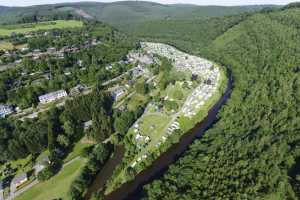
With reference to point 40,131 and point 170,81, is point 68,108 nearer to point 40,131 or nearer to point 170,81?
point 40,131

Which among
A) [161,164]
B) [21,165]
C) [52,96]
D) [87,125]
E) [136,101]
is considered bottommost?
[21,165]

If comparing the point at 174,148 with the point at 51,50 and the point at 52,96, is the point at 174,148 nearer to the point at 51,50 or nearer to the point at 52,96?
the point at 52,96

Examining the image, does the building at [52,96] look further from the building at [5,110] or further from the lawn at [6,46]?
the lawn at [6,46]

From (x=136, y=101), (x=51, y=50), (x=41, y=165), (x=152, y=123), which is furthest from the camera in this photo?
(x=51, y=50)

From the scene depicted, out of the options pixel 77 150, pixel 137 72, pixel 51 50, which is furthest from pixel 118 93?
pixel 51 50

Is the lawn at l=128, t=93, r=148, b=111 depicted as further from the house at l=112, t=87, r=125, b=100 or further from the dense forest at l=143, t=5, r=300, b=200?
the dense forest at l=143, t=5, r=300, b=200

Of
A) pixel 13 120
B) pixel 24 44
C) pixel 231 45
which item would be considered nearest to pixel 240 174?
pixel 13 120

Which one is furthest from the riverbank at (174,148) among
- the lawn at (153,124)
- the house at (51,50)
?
the house at (51,50)
